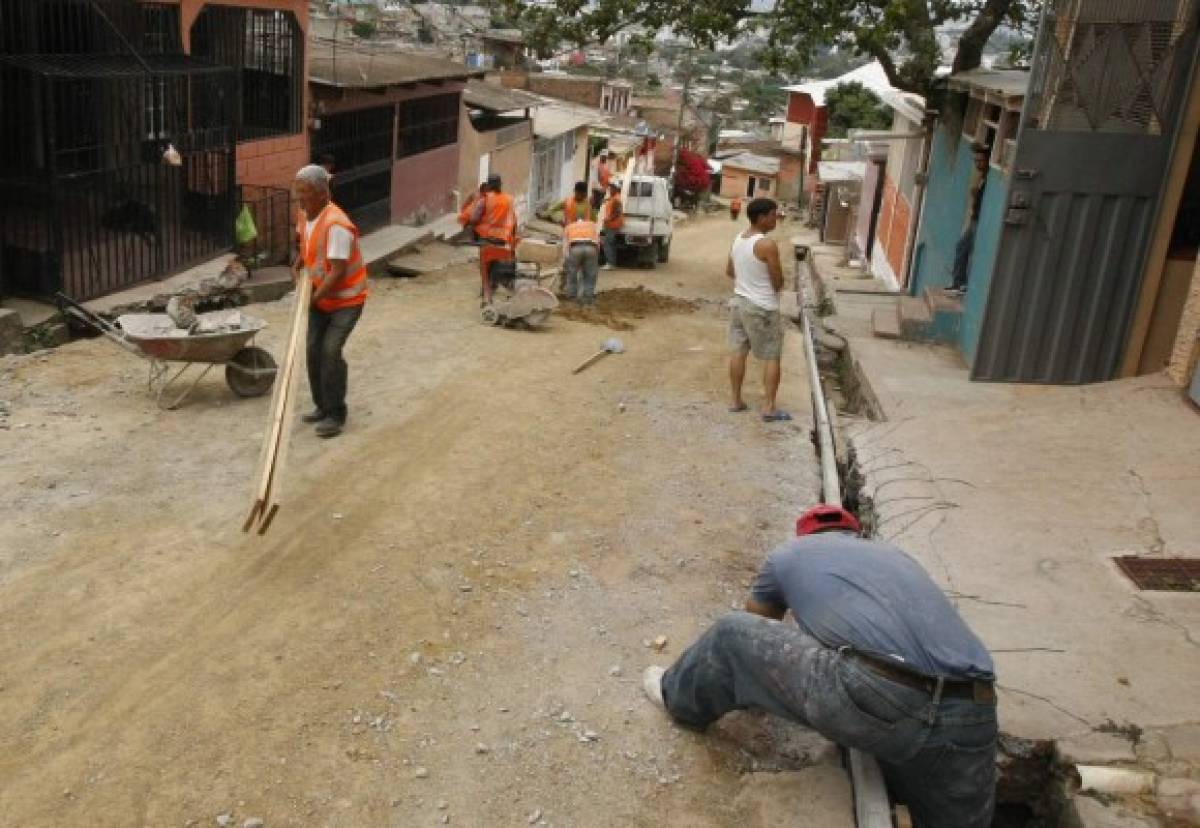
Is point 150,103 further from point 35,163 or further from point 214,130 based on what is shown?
point 35,163

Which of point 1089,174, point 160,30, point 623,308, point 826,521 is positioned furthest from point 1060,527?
point 160,30

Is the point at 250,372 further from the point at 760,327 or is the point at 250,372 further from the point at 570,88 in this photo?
the point at 570,88

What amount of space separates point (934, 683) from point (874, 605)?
1.08ft

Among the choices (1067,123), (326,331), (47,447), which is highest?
(1067,123)

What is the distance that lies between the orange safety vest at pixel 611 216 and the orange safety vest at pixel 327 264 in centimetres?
1116

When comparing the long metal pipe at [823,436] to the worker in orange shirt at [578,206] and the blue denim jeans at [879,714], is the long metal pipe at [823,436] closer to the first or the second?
the blue denim jeans at [879,714]

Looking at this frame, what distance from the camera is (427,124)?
71.1 feet

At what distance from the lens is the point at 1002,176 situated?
36.9 feet

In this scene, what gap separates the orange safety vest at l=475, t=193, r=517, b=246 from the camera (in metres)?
12.4

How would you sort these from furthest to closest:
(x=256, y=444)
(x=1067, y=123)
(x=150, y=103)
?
(x=150, y=103) < (x=1067, y=123) < (x=256, y=444)

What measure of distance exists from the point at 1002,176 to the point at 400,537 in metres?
7.93

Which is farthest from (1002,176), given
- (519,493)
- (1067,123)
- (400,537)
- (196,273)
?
(196,273)

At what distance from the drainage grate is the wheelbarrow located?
6.23 meters

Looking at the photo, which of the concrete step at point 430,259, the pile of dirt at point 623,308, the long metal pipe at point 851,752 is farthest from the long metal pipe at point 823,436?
the concrete step at point 430,259
